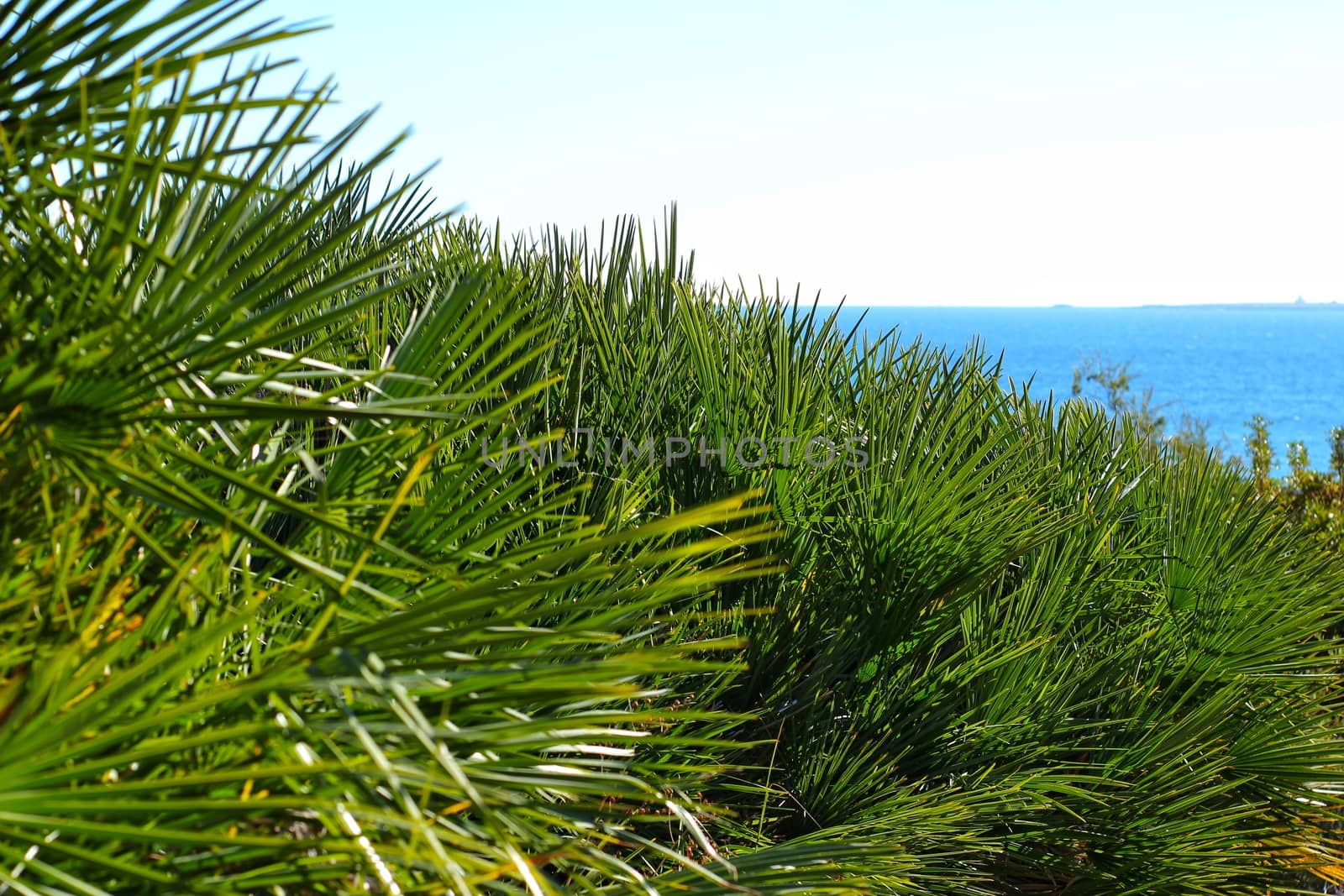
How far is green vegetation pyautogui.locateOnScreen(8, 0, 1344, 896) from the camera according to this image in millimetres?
753

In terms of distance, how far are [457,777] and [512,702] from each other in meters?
0.16

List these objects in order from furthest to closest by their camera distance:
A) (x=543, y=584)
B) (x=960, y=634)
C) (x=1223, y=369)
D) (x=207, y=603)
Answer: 1. (x=1223, y=369)
2. (x=960, y=634)
3. (x=207, y=603)
4. (x=543, y=584)

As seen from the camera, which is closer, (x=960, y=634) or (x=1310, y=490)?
(x=960, y=634)

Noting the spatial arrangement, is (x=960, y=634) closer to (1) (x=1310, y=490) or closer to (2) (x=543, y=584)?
(2) (x=543, y=584)

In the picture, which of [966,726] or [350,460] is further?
[966,726]

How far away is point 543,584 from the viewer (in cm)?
77

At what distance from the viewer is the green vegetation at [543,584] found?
753 mm

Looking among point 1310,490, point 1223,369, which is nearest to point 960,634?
point 1310,490

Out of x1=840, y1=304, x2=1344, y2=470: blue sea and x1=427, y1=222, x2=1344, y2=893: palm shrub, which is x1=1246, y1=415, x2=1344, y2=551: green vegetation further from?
x1=840, y1=304, x2=1344, y2=470: blue sea

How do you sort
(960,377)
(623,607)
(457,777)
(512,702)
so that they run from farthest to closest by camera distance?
(960,377) < (623,607) < (512,702) < (457,777)

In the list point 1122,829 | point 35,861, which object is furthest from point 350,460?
point 1122,829

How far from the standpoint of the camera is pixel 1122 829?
1924 mm

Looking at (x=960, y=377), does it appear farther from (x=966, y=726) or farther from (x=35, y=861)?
(x=35, y=861)

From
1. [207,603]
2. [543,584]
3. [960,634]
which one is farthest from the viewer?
[960,634]
